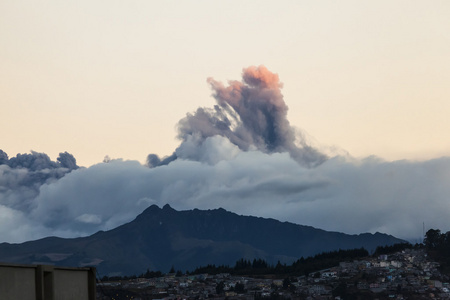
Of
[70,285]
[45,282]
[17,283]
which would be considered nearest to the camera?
[17,283]

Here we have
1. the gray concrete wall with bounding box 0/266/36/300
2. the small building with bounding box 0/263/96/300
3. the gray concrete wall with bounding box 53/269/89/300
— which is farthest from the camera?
the gray concrete wall with bounding box 53/269/89/300

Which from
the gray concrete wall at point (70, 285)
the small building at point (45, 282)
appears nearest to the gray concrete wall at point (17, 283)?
the small building at point (45, 282)

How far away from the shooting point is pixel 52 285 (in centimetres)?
2439

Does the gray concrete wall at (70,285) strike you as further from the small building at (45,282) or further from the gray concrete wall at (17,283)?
the gray concrete wall at (17,283)

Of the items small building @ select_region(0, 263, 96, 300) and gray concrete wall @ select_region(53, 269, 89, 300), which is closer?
small building @ select_region(0, 263, 96, 300)

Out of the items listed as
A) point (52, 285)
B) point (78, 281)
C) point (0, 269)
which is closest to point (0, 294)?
point (0, 269)

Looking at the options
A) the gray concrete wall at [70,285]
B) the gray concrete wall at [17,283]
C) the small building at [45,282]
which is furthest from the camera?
the gray concrete wall at [70,285]

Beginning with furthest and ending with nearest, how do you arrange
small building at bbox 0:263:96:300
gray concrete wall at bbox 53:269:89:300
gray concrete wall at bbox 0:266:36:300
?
gray concrete wall at bbox 53:269:89:300, small building at bbox 0:263:96:300, gray concrete wall at bbox 0:266:36:300

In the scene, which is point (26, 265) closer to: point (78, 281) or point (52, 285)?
point (52, 285)

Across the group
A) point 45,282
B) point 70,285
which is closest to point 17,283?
point 45,282

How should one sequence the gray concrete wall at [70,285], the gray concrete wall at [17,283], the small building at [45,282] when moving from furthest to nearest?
1. the gray concrete wall at [70,285]
2. the small building at [45,282]
3. the gray concrete wall at [17,283]

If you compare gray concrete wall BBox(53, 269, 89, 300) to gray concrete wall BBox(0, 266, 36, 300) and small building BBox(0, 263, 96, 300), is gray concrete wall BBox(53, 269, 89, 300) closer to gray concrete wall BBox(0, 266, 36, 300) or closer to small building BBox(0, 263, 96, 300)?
small building BBox(0, 263, 96, 300)

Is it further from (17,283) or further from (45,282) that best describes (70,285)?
(17,283)

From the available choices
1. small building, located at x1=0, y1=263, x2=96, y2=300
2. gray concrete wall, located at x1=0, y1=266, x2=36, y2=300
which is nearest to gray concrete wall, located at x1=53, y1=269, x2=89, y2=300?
small building, located at x1=0, y1=263, x2=96, y2=300
